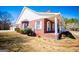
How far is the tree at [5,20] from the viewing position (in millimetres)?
3045

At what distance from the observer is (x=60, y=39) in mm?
3121

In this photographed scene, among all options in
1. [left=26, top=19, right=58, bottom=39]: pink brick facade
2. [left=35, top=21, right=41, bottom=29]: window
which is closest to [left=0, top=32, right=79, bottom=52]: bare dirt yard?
[left=26, top=19, right=58, bottom=39]: pink brick facade

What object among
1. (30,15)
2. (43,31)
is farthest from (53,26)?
(30,15)

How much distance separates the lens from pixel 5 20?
3.08 metres

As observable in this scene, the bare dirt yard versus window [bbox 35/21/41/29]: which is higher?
window [bbox 35/21/41/29]

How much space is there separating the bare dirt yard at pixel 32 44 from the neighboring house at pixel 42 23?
0.35 feet

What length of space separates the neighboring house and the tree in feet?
0.44

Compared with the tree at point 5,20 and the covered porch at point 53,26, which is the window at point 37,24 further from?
the tree at point 5,20

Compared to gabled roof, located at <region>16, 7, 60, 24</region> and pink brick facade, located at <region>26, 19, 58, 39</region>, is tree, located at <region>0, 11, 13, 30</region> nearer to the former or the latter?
gabled roof, located at <region>16, 7, 60, 24</region>

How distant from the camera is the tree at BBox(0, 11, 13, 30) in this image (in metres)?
3.04

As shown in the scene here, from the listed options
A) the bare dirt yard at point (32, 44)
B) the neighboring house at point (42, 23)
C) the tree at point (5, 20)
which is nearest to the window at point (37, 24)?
the neighboring house at point (42, 23)

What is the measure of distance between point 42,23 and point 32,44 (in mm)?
348
